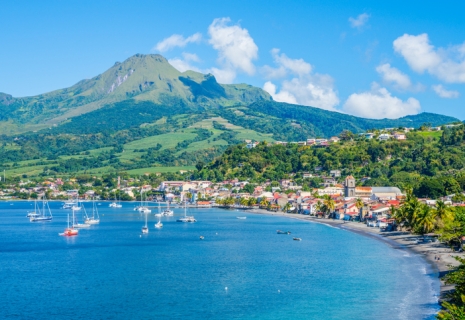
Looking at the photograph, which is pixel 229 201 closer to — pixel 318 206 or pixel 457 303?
pixel 318 206

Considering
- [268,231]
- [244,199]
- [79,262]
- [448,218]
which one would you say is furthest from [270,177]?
[79,262]

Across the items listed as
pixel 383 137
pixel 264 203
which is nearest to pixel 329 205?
pixel 264 203

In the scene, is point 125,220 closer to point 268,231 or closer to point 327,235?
point 268,231

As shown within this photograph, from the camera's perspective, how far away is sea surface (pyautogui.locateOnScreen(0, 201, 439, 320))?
35000 millimetres

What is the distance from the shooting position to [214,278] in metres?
44.6

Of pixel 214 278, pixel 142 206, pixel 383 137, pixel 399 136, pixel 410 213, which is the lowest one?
pixel 214 278

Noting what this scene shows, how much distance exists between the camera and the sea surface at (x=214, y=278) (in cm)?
3500

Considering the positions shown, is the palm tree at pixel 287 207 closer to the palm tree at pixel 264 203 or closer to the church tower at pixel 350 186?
the palm tree at pixel 264 203

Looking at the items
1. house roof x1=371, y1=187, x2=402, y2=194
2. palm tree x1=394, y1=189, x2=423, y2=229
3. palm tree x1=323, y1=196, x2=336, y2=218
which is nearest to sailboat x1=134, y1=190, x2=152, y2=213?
palm tree x1=323, y1=196, x2=336, y2=218

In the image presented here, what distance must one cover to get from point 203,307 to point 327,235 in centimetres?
4035

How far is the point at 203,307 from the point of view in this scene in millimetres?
35719

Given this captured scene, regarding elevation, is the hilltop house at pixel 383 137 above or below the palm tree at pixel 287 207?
above

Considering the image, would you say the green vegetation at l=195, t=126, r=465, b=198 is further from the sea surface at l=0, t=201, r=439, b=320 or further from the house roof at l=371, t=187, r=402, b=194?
the sea surface at l=0, t=201, r=439, b=320

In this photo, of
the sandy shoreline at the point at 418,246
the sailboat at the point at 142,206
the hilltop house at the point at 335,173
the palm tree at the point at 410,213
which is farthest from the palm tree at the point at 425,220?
the hilltop house at the point at 335,173
